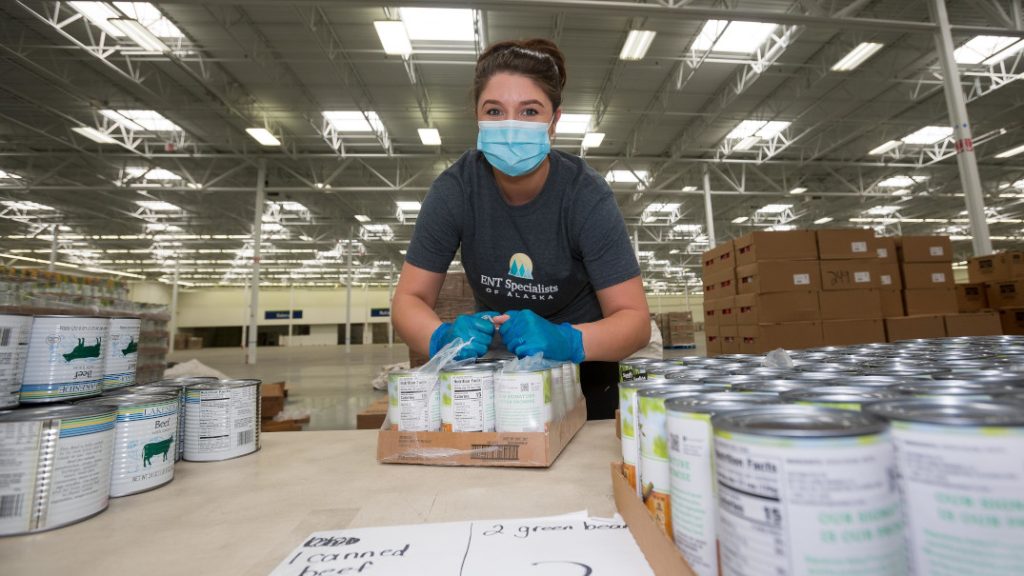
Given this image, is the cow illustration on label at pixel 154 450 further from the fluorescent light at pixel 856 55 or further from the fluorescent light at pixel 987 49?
the fluorescent light at pixel 987 49

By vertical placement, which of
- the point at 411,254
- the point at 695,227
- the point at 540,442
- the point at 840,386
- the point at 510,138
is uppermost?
the point at 695,227

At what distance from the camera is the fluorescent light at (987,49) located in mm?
7469

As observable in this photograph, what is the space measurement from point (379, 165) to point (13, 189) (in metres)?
9.89

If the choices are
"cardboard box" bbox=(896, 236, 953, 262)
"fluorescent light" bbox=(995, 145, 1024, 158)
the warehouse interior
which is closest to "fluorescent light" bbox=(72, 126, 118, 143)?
the warehouse interior

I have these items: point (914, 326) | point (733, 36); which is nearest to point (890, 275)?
point (914, 326)

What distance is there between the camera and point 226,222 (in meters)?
16.9

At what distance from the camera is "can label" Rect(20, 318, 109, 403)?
88 centimetres

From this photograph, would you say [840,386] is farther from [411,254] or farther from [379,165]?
[379,165]

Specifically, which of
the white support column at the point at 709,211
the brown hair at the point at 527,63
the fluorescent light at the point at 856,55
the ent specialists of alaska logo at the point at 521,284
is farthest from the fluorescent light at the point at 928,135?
the ent specialists of alaska logo at the point at 521,284

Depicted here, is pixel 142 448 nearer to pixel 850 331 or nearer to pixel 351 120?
pixel 850 331

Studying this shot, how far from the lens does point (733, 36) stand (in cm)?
707

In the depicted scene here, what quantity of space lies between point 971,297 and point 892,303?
2.22 metres

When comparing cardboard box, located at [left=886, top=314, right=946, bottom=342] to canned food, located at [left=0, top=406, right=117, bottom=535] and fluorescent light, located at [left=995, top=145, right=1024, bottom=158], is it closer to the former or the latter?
canned food, located at [left=0, top=406, right=117, bottom=535]

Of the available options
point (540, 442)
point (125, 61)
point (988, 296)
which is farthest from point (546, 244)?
point (125, 61)
